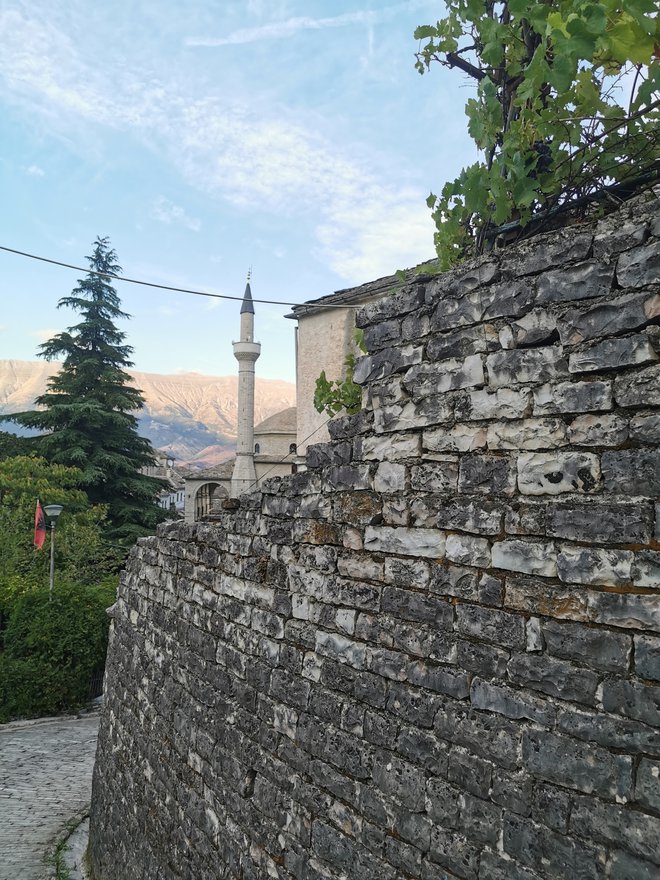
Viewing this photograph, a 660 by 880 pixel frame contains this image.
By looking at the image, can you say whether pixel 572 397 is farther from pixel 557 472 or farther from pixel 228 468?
pixel 228 468

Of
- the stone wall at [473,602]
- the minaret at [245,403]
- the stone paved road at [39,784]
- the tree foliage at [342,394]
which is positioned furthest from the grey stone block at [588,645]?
the minaret at [245,403]

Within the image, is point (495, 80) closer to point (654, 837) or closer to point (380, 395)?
point (380, 395)

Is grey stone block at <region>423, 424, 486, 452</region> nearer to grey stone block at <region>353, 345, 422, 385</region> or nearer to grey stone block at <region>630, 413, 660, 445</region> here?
grey stone block at <region>353, 345, 422, 385</region>

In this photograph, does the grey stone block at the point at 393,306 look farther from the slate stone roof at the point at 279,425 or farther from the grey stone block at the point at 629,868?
the slate stone roof at the point at 279,425

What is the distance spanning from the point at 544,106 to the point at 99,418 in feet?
75.8

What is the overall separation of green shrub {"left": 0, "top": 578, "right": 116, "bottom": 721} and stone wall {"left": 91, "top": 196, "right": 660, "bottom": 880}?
971 centimetres

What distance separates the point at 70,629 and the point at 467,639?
1189 cm

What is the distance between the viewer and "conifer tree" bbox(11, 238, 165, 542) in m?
23.2

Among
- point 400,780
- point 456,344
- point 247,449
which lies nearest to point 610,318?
point 456,344

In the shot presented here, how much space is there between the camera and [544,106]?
2643mm

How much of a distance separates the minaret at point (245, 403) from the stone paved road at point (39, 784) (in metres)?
17.2

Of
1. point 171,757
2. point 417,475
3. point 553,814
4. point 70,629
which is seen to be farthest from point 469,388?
point 70,629

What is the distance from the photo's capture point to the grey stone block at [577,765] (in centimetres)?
186

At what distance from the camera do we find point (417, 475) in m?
2.65
